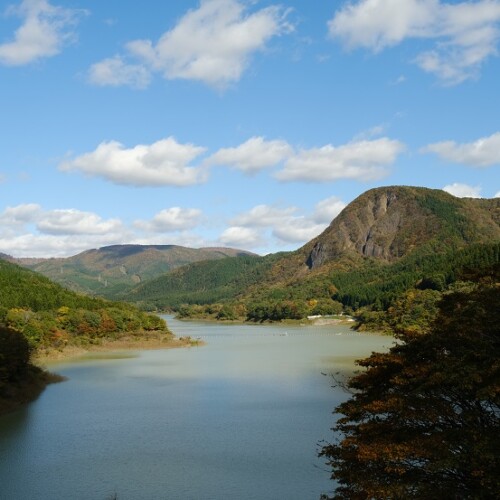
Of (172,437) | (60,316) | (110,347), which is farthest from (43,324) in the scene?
(172,437)

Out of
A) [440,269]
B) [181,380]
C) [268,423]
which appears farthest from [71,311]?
[440,269]

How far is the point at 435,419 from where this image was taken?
47.5 ft

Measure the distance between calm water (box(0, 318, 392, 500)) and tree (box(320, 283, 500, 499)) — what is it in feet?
24.9

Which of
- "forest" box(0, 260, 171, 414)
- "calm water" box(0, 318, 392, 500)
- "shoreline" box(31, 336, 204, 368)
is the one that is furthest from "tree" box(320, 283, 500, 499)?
"shoreline" box(31, 336, 204, 368)

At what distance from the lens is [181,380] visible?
2143 inches

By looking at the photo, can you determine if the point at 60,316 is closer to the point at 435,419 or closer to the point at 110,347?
the point at 110,347

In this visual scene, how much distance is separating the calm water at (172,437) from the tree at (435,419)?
24.9ft

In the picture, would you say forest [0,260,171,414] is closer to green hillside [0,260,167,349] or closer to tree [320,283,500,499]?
green hillside [0,260,167,349]

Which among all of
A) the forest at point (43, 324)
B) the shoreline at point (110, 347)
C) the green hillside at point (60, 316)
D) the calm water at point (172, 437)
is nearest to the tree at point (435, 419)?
the calm water at point (172, 437)

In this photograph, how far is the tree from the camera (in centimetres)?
1305

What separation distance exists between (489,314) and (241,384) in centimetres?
3788

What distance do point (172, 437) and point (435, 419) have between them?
20372 mm

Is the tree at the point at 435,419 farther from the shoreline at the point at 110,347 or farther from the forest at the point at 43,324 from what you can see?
the shoreline at the point at 110,347

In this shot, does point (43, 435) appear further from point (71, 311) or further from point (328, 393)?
point (71, 311)
